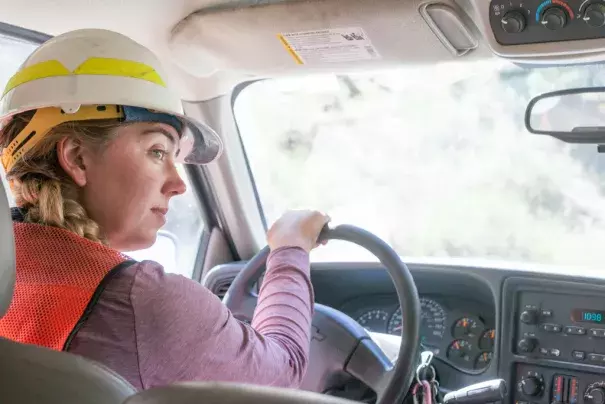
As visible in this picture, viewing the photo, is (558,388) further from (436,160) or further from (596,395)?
(436,160)

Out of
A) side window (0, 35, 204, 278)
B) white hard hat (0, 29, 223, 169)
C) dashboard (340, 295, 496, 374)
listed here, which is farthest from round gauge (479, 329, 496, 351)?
white hard hat (0, 29, 223, 169)

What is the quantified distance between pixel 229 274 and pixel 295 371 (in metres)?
1.40

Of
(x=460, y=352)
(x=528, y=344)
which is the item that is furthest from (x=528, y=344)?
(x=460, y=352)

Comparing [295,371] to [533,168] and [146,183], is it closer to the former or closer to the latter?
[146,183]

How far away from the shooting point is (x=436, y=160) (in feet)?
10.5

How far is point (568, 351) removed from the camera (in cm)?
251

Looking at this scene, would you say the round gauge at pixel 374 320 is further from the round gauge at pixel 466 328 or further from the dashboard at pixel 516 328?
the round gauge at pixel 466 328

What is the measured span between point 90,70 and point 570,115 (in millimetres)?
1438

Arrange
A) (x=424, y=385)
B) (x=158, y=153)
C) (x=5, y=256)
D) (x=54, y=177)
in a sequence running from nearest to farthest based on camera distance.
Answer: (x=5, y=256), (x=54, y=177), (x=158, y=153), (x=424, y=385)

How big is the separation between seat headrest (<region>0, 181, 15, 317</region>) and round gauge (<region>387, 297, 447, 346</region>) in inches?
69.7

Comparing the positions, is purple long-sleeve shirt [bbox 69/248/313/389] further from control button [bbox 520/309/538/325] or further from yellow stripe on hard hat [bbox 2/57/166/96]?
control button [bbox 520/309/538/325]

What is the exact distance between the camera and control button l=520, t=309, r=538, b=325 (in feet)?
8.44

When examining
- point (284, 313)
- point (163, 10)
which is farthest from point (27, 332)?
point (163, 10)

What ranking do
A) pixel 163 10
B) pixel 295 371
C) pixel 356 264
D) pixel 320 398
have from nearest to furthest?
pixel 320 398
pixel 295 371
pixel 163 10
pixel 356 264
